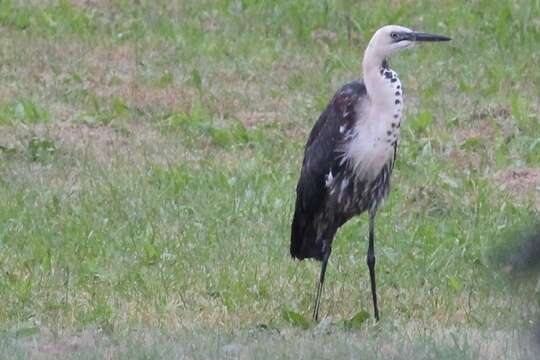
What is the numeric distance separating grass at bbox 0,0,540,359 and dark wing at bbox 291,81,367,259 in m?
0.39

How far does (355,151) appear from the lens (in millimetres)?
6562

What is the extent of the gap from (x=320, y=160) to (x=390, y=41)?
70cm

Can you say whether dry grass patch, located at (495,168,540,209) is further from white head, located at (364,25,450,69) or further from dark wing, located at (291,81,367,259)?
white head, located at (364,25,450,69)

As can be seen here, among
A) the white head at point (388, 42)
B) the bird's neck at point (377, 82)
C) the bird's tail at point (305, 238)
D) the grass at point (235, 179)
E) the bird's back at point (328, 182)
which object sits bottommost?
the grass at point (235, 179)

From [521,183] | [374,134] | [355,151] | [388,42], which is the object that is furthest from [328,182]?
[521,183]

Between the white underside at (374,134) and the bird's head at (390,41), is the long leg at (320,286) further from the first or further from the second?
the bird's head at (390,41)

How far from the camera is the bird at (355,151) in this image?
255 inches

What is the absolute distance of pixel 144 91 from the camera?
12.0 metres

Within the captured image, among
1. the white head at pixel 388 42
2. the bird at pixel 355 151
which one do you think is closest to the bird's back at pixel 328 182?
the bird at pixel 355 151

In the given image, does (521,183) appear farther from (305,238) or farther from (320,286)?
(320,286)

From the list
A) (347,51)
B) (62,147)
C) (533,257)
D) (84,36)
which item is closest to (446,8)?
(347,51)

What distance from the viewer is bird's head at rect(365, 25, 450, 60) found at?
6.55 metres

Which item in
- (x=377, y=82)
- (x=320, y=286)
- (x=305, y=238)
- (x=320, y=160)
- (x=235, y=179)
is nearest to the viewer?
(x=377, y=82)

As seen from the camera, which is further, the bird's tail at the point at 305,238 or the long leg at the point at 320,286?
the bird's tail at the point at 305,238
